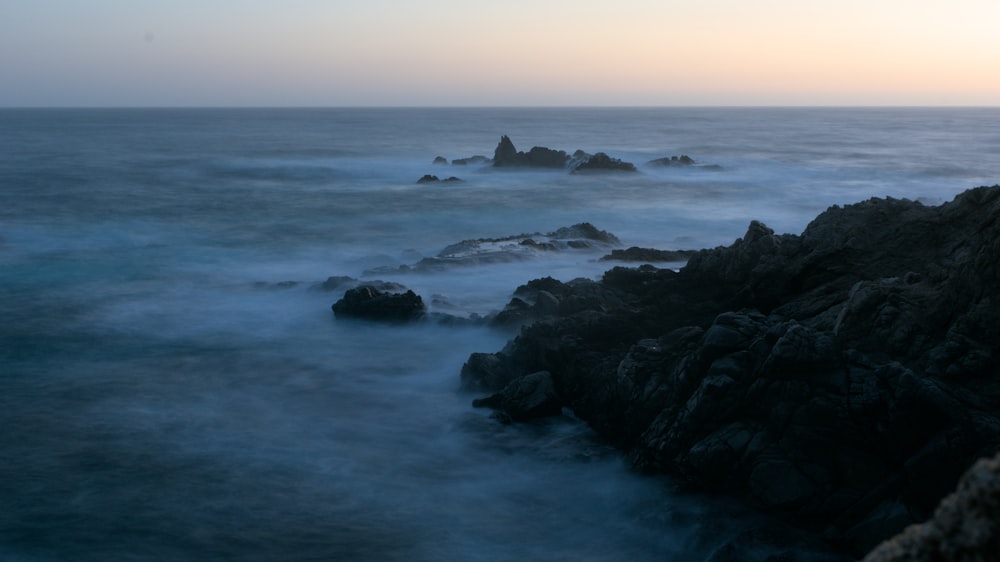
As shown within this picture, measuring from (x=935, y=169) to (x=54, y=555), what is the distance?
199 ft

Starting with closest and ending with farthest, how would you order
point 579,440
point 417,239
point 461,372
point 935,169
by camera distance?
point 579,440 < point 461,372 < point 417,239 < point 935,169

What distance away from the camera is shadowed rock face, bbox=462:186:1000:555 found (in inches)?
400

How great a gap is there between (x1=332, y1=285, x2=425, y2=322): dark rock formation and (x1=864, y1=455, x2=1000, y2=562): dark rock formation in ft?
56.1

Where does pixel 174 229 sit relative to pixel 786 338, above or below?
below

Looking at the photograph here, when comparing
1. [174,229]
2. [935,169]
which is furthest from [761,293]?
[935,169]

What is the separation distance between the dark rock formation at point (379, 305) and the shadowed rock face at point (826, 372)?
4.38 metres

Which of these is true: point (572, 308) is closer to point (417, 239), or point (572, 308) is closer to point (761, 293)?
point (761, 293)

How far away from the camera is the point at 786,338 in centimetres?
1142

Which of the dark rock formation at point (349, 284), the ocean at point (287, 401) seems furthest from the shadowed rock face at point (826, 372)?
the dark rock formation at point (349, 284)

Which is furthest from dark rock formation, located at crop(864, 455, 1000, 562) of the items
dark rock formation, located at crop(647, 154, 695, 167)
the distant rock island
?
dark rock formation, located at crop(647, 154, 695, 167)

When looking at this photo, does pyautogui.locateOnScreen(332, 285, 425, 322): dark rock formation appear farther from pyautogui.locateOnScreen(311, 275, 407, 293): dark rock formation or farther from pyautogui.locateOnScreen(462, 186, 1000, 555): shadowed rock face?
pyautogui.locateOnScreen(462, 186, 1000, 555): shadowed rock face

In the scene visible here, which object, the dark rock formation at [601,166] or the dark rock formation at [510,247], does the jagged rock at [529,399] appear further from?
the dark rock formation at [601,166]

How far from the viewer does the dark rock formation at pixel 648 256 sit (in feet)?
83.5

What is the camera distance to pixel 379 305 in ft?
67.0
